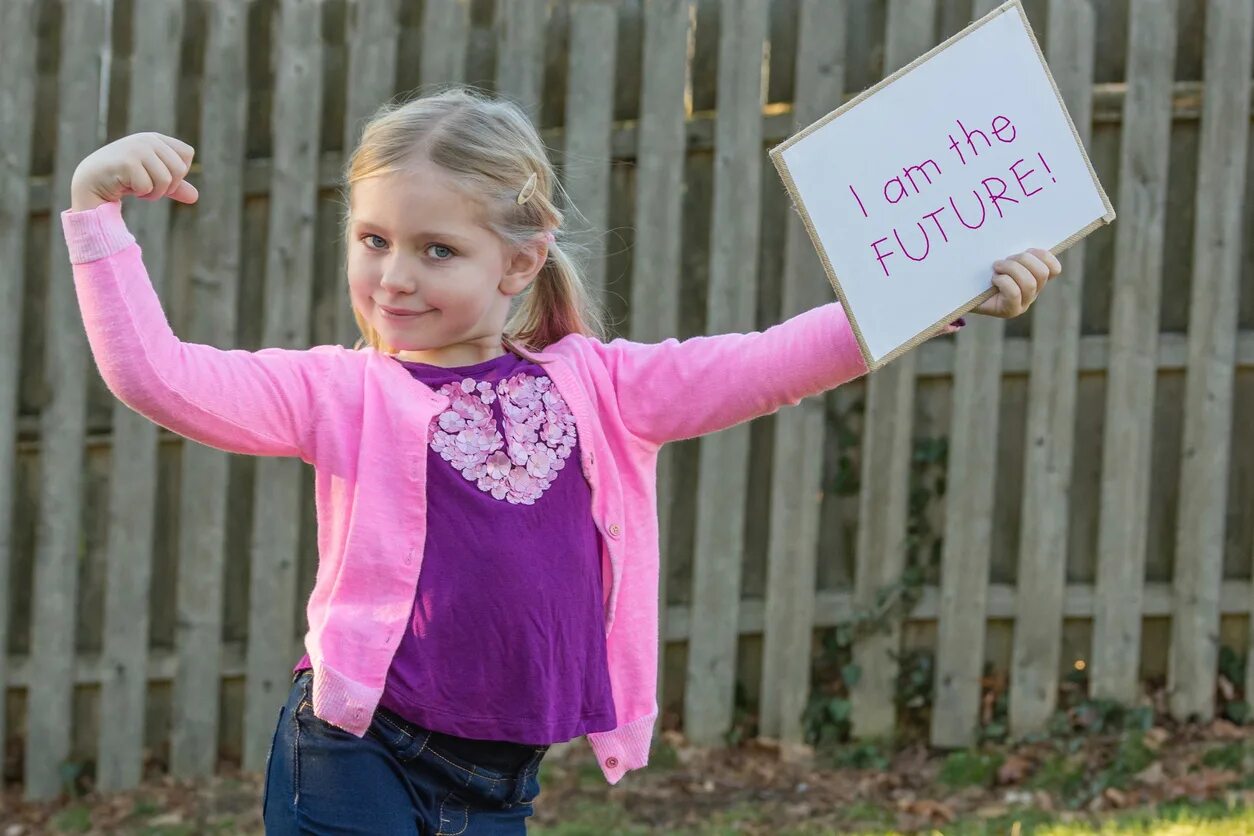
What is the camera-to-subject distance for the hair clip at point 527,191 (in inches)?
93.5

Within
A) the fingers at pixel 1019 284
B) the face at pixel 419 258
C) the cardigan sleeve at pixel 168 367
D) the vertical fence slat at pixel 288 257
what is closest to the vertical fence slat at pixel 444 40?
the vertical fence slat at pixel 288 257

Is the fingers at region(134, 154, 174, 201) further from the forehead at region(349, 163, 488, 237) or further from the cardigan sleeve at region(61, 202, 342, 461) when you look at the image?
the forehead at region(349, 163, 488, 237)

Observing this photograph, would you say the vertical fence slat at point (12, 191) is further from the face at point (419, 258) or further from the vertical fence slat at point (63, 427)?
the face at point (419, 258)

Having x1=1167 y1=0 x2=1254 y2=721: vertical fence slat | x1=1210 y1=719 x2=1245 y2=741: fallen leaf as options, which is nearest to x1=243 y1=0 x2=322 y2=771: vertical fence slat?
x1=1167 y1=0 x2=1254 y2=721: vertical fence slat

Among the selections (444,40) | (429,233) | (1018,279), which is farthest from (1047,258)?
(444,40)

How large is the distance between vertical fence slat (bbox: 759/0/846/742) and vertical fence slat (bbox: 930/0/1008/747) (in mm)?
387

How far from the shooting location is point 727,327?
465cm

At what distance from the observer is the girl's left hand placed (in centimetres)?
219

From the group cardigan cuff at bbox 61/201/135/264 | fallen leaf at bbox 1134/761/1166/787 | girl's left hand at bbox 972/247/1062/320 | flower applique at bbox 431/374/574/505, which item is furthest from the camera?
fallen leaf at bbox 1134/761/1166/787

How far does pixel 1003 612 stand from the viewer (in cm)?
470

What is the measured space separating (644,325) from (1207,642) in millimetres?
1877

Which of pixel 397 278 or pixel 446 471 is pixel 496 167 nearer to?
pixel 397 278

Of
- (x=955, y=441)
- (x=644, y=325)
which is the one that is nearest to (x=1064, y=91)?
(x=955, y=441)

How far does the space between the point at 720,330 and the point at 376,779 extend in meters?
2.61
